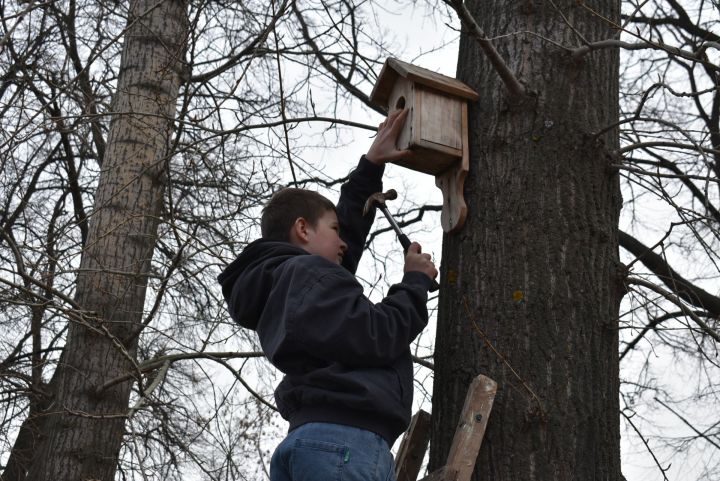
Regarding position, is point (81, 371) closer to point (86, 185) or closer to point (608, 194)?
point (86, 185)

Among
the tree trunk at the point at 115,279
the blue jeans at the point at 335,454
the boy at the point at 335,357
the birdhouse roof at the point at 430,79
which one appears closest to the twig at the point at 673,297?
the boy at the point at 335,357

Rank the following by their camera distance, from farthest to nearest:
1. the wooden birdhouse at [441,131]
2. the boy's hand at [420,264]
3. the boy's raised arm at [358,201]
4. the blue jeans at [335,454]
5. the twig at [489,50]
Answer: the boy's raised arm at [358,201], the wooden birdhouse at [441,131], the boy's hand at [420,264], the twig at [489,50], the blue jeans at [335,454]

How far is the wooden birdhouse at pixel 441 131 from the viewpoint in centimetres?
284

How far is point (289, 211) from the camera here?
3008mm

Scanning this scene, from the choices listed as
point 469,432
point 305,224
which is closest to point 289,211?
point 305,224

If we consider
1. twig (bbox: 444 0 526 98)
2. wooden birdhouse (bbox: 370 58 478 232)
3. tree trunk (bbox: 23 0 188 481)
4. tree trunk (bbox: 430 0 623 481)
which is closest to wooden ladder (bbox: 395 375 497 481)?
tree trunk (bbox: 430 0 623 481)

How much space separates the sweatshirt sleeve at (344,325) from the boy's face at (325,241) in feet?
1.37

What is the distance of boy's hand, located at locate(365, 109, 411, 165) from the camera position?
3.04 m

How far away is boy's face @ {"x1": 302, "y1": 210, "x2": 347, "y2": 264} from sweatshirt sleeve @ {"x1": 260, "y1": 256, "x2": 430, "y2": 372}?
1.37 feet

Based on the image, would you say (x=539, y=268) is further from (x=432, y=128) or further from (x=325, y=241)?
(x=325, y=241)

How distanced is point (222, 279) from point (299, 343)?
0.54 metres

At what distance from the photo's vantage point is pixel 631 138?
194 inches

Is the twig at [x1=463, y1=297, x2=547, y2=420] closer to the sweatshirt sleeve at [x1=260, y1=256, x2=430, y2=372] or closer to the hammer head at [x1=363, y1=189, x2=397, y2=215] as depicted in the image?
the sweatshirt sleeve at [x1=260, y1=256, x2=430, y2=372]

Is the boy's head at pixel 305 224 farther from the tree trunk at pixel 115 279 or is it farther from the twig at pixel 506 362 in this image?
the tree trunk at pixel 115 279
